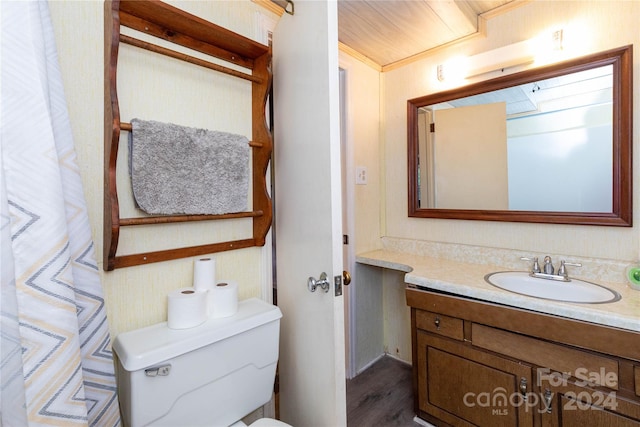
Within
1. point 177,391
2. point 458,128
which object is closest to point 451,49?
point 458,128

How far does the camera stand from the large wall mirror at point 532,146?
4.49 ft

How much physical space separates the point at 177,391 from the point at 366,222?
1.51 meters

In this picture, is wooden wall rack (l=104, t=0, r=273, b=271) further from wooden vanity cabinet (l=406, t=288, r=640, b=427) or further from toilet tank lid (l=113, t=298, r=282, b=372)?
wooden vanity cabinet (l=406, t=288, r=640, b=427)

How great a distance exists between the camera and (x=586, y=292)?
1.34 m

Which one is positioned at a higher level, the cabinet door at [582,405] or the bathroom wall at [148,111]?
the bathroom wall at [148,111]

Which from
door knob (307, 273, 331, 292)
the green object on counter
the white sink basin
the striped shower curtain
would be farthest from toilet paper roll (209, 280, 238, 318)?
the green object on counter

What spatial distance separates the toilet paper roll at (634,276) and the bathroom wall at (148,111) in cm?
163

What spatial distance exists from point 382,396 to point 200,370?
134 centimetres

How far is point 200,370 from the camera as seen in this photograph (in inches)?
37.4

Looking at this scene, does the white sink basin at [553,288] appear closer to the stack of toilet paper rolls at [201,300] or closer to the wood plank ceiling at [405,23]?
the stack of toilet paper rolls at [201,300]

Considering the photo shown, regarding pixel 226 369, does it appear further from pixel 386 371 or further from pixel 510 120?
pixel 510 120

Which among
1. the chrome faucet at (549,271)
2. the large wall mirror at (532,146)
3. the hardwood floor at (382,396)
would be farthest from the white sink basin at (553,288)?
the hardwood floor at (382,396)

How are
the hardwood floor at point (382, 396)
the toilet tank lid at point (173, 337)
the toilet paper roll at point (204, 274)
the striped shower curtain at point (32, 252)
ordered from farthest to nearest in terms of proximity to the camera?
1. the hardwood floor at point (382, 396)
2. the toilet paper roll at point (204, 274)
3. the toilet tank lid at point (173, 337)
4. the striped shower curtain at point (32, 252)

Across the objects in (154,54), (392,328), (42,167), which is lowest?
(392,328)
